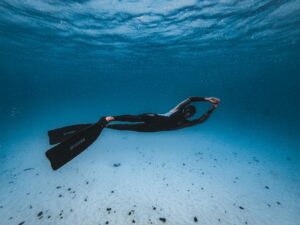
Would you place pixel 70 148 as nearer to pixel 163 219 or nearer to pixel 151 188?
pixel 163 219

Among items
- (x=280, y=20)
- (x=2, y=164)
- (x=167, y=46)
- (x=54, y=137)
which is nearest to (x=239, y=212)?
(x=54, y=137)

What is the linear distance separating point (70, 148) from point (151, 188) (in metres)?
6.07

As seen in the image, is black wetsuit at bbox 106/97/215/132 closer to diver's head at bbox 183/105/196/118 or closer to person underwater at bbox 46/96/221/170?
person underwater at bbox 46/96/221/170

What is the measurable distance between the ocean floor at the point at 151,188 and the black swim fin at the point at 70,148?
154 inches

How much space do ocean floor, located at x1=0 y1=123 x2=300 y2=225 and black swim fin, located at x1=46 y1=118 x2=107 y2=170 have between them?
392 centimetres

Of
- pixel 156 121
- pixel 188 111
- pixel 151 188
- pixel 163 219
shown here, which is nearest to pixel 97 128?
pixel 156 121

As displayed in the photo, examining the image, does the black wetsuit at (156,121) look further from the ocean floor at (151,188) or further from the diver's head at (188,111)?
the ocean floor at (151,188)

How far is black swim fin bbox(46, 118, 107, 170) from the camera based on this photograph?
4492mm

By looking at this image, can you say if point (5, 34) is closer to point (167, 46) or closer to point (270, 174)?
point (167, 46)

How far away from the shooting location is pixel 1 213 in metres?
7.85

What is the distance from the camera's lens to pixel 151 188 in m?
9.70

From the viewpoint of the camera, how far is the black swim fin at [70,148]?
14.7 feet

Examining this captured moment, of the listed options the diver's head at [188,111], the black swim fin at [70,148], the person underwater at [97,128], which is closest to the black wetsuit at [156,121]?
the person underwater at [97,128]

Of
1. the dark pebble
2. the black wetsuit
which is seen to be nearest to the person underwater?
the black wetsuit
